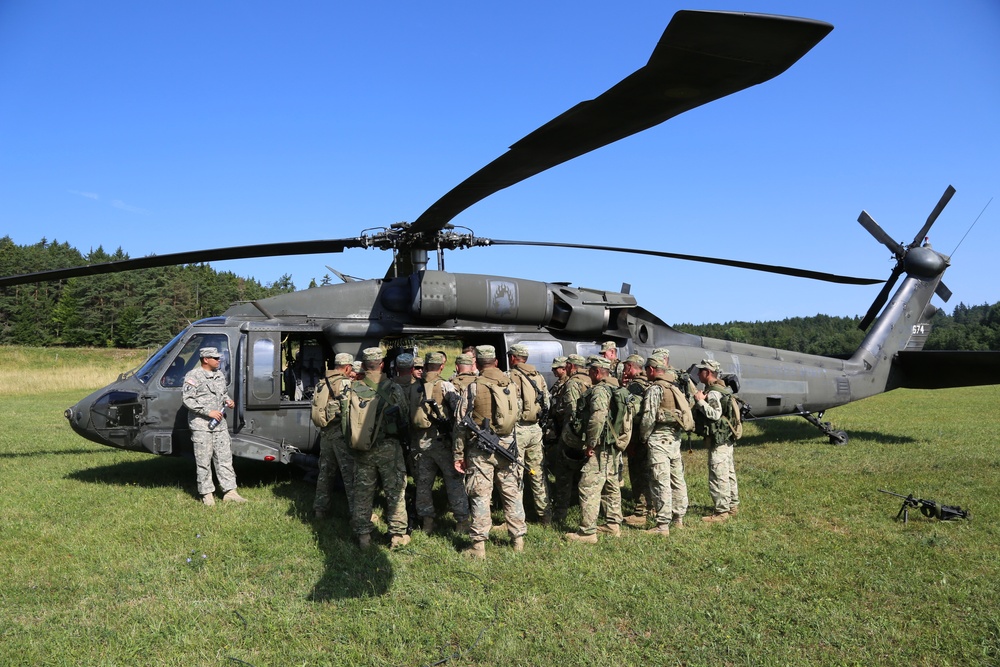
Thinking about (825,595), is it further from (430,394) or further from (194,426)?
(194,426)

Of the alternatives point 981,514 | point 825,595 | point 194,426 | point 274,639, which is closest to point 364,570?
point 274,639

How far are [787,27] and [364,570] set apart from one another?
15.8ft

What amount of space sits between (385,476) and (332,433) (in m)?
1.03

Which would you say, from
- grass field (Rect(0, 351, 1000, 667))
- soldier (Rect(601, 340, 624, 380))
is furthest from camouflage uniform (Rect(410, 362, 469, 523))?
soldier (Rect(601, 340, 624, 380))

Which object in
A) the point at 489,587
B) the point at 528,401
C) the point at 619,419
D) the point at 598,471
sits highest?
the point at 528,401

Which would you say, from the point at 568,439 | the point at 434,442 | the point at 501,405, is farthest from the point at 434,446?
the point at 568,439

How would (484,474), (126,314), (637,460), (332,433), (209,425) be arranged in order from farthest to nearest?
(126,314) → (637,460) → (209,425) → (332,433) → (484,474)

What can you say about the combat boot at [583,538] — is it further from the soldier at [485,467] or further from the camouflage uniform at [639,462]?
the camouflage uniform at [639,462]

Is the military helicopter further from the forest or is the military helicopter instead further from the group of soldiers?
the forest

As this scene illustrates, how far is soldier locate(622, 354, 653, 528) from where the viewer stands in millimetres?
6875

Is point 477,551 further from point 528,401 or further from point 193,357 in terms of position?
point 193,357

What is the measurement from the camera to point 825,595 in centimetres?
495

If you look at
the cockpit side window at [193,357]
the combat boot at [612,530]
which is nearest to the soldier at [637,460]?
the combat boot at [612,530]

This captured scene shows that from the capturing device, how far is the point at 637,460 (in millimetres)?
A: 7328
